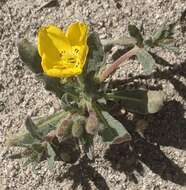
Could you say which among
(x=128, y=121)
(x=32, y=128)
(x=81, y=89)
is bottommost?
(x=128, y=121)

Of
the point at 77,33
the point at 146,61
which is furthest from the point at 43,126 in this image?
the point at 146,61

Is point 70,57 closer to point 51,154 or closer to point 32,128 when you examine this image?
point 32,128

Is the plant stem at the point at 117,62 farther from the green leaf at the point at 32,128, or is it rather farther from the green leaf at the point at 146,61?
the green leaf at the point at 32,128

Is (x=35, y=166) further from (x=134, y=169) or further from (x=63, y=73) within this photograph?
(x=63, y=73)

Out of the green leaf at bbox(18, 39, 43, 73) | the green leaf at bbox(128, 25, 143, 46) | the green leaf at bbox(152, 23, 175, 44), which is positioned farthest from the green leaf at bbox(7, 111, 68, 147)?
the green leaf at bbox(152, 23, 175, 44)

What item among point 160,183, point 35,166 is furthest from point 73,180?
point 160,183

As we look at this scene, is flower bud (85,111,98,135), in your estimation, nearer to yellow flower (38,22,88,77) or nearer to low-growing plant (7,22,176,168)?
low-growing plant (7,22,176,168)
